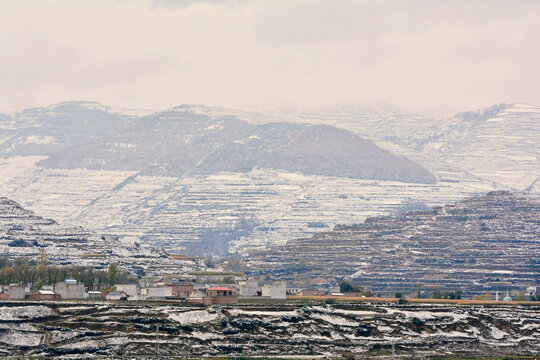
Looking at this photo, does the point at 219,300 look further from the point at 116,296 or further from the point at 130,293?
the point at 130,293

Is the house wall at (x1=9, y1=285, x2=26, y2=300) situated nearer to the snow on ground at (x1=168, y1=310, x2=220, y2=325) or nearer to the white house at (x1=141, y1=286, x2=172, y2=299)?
the white house at (x1=141, y1=286, x2=172, y2=299)

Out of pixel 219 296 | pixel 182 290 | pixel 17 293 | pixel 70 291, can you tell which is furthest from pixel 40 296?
pixel 182 290

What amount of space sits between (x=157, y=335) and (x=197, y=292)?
3662 cm

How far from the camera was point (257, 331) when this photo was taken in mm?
170125

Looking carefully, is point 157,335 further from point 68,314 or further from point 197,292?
point 197,292

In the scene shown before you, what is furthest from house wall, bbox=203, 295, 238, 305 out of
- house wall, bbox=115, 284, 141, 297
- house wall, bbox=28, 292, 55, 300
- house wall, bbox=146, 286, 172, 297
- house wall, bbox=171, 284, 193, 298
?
house wall, bbox=28, 292, 55, 300

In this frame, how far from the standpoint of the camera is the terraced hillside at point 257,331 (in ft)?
520

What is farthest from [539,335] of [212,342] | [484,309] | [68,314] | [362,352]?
[68,314]

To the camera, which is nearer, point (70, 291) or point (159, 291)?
point (70, 291)

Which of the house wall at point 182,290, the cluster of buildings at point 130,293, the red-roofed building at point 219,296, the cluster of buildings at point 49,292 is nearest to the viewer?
the cluster of buildings at point 49,292

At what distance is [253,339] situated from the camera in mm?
166875

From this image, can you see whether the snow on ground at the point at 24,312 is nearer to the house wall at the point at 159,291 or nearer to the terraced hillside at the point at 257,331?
the terraced hillside at the point at 257,331

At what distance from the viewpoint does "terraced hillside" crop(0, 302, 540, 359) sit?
158 m

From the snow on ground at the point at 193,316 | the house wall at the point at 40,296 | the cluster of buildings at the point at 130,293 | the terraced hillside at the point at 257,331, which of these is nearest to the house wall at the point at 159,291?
the cluster of buildings at the point at 130,293
